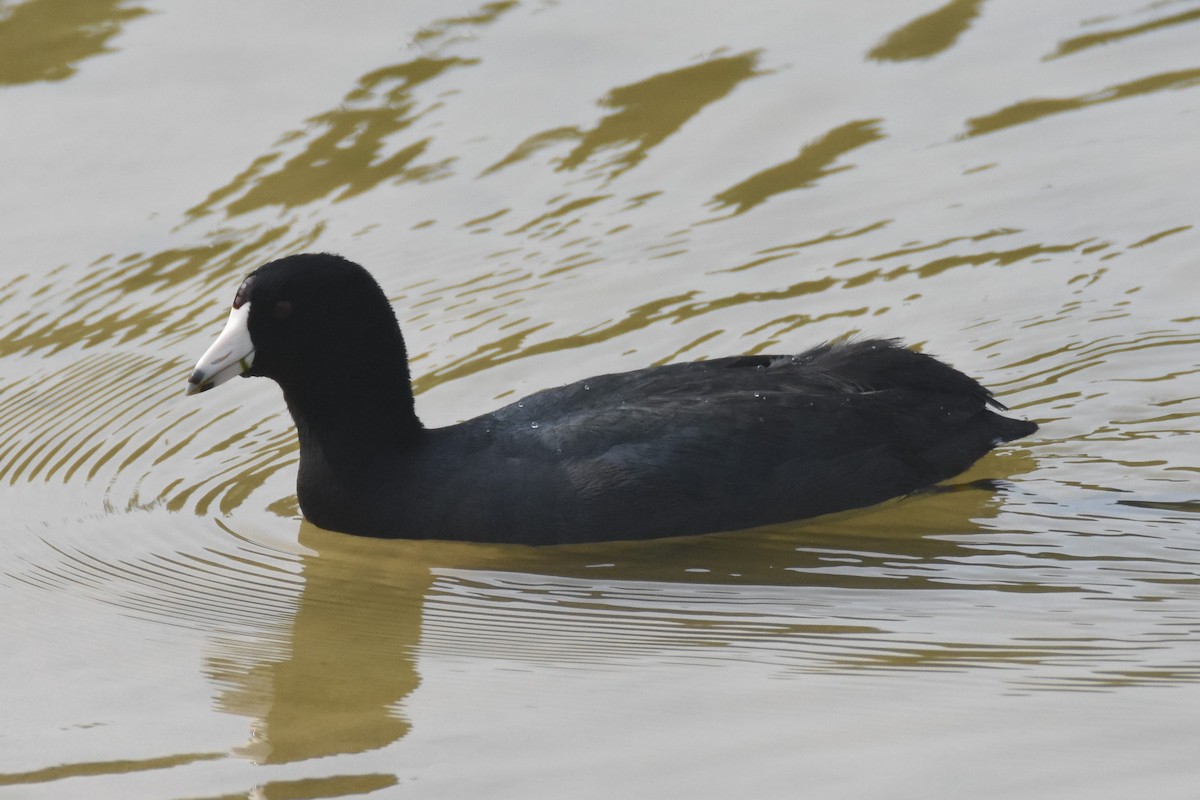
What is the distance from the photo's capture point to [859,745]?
369 cm

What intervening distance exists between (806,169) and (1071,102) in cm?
117

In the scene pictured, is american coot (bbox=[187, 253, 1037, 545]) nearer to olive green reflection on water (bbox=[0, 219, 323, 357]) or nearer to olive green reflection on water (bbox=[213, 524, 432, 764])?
olive green reflection on water (bbox=[213, 524, 432, 764])

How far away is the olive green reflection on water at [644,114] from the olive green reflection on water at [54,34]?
7.61ft

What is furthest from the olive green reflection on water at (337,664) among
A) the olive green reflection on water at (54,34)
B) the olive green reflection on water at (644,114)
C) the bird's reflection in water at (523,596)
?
the olive green reflection on water at (54,34)

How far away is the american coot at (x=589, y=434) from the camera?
5.07 metres

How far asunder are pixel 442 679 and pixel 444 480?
1.04 m

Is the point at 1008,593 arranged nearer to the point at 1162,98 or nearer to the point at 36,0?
the point at 1162,98

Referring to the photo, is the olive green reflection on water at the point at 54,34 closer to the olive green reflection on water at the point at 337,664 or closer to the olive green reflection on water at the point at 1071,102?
the olive green reflection on water at the point at 1071,102

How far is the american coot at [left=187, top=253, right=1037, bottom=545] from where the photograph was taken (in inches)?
199

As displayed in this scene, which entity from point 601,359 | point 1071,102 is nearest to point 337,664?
point 601,359

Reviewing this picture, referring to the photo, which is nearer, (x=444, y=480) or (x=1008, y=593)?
(x=1008, y=593)

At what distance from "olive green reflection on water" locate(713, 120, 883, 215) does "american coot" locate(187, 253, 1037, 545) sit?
6.11 ft

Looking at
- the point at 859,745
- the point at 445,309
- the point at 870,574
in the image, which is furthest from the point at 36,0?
the point at 859,745

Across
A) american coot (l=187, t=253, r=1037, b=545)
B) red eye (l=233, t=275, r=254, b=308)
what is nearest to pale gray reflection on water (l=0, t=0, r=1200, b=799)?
american coot (l=187, t=253, r=1037, b=545)
